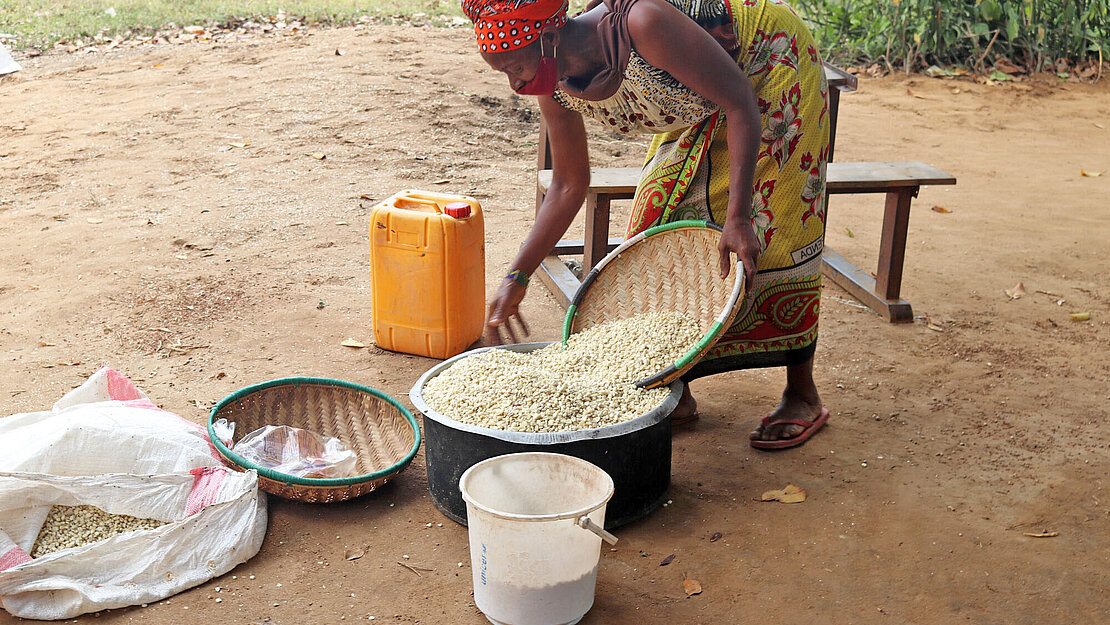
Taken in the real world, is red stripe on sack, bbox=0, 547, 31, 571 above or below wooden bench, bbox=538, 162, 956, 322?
below

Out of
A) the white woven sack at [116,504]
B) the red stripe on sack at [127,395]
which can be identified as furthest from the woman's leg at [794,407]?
the red stripe on sack at [127,395]

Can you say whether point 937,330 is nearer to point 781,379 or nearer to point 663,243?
point 781,379

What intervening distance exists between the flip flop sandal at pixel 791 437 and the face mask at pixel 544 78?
3.92 feet

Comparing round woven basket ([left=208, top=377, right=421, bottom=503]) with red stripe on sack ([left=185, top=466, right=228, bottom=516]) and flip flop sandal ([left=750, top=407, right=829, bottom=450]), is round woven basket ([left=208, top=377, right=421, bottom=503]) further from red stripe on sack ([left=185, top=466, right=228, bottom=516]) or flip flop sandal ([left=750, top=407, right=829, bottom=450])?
flip flop sandal ([left=750, top=407, right=829, bottom=450])

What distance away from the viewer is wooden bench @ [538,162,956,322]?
3520 mm

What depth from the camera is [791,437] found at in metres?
2.78

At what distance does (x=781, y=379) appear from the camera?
10.7ft

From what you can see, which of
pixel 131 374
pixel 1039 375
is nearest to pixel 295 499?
pixel 131 374

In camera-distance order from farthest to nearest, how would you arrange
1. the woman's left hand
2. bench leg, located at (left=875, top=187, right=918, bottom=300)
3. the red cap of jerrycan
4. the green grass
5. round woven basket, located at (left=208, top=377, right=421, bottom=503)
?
the green grass
bench leg, located at (left=875, top=187, right=918, bottom=300)
the red cap of jerrycan
round woven basket, located at (left=208, top=377, right=421, bottom=503)
the woman's left hand

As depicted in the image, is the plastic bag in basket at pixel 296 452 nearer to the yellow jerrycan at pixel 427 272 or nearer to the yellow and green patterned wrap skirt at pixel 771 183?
the yellow jerrycan at pixel 427 272

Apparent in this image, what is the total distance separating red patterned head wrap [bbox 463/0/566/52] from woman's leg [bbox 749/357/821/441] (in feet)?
4.10

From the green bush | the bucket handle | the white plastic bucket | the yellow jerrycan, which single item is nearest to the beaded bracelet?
the white plastic bucket

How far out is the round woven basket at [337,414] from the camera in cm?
261

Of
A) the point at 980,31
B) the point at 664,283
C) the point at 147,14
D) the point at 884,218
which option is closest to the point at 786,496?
the point at 664,283
